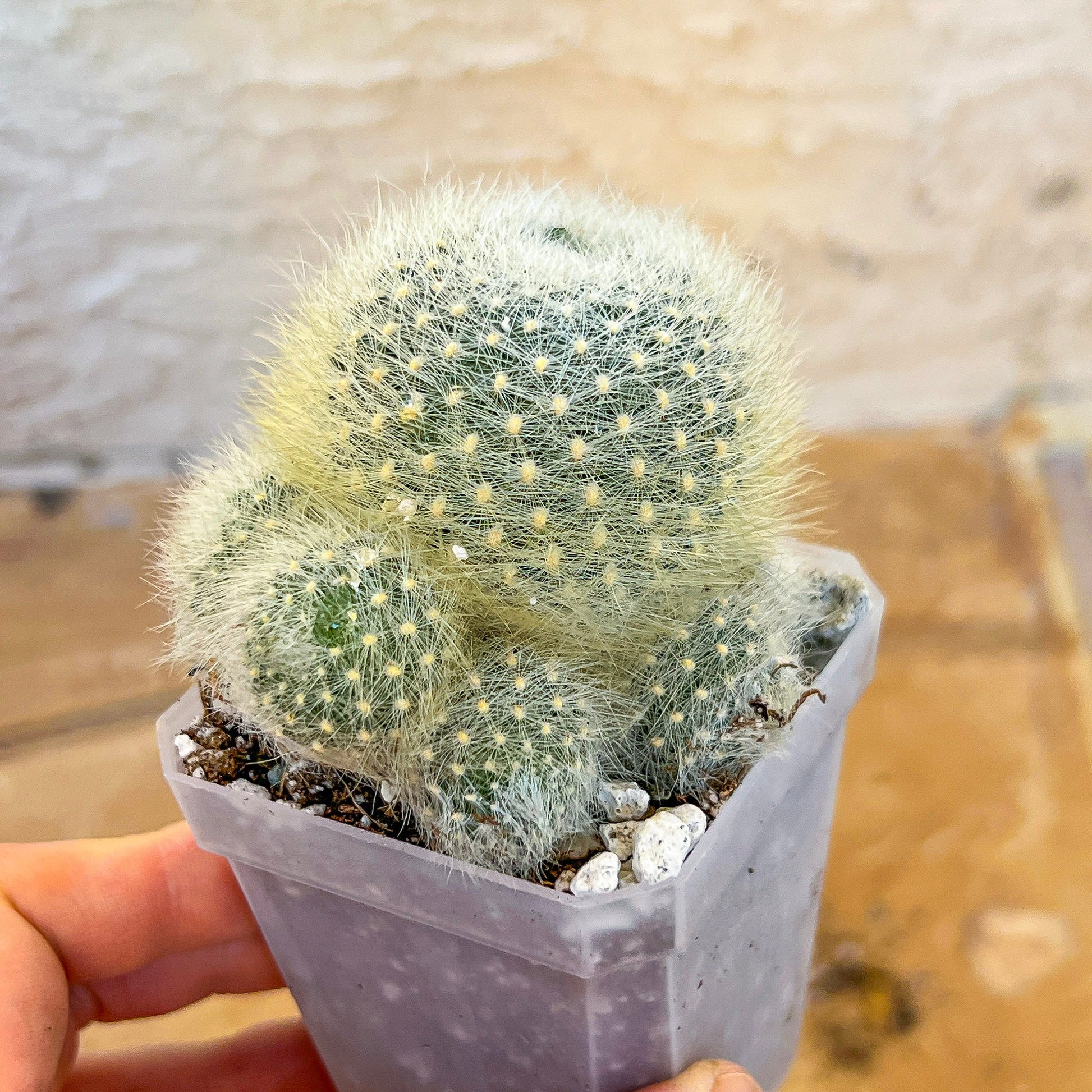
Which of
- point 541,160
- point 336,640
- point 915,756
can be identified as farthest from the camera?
point 541,160

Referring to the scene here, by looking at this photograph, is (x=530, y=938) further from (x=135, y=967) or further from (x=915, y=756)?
(x=915, y=756)

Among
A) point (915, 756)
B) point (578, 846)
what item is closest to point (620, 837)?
point (578, 846)

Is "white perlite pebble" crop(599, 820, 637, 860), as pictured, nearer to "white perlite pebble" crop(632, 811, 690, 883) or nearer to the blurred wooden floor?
"white perlite pebble" crop(632, 811, 690, 883)

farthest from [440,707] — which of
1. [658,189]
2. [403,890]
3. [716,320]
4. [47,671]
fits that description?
[658,189]

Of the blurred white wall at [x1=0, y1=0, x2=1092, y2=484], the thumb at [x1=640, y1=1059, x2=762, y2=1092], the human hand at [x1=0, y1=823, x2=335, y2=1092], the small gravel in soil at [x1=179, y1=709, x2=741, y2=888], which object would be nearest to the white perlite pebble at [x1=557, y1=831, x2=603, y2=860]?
the small gravel in soil at [x1=179, y1=709, x2=741, y2=888]

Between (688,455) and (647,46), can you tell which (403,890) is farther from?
(647,46)

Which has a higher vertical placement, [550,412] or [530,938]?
[550,412]
